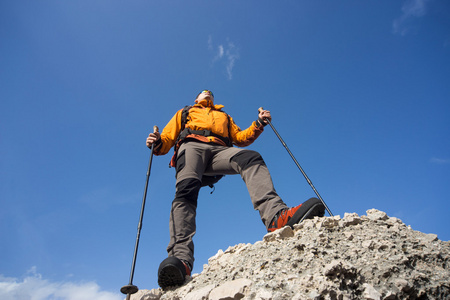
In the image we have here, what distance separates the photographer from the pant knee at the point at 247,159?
423 centimetres

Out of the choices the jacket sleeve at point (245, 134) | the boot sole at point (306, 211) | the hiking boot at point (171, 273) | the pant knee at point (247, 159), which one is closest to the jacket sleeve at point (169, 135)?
the jacket sleeve at point (245, 134)

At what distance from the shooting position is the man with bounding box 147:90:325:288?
329cm

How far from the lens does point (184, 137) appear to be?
504 cm

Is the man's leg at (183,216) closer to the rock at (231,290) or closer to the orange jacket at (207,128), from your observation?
the orange jacket at (207,128)

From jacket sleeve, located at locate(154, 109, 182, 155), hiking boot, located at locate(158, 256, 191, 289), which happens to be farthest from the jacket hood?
hiking boot, located at locate(158, 256, 191, 289)

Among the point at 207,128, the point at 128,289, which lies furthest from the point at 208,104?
the point at 128,289

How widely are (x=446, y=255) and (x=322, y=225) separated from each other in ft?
3.70

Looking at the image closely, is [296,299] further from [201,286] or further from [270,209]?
[270,209]

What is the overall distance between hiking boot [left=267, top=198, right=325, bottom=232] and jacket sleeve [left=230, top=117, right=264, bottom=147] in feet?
7.88

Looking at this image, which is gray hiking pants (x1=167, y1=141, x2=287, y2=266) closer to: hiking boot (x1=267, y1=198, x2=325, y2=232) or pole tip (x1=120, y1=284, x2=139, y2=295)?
hiking boot (x1=267, y1=198, x2=325, y2=232)

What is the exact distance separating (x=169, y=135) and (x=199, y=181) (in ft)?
4.72

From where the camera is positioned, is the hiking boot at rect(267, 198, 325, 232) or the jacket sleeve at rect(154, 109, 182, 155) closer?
the hiking boot at rect(267, 198, 325, 232)

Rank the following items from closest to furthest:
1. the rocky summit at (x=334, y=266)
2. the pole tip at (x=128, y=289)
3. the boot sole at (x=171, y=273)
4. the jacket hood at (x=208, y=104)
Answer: the rocky summit at (x=334, y=266)
the pole tip at (x=128, y=289)
the boot sole at (x=171, y=273)
the jacket hood at (x=208, y=104)

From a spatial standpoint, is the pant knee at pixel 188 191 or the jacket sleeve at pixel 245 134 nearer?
the pant knee at pixel 188 191
